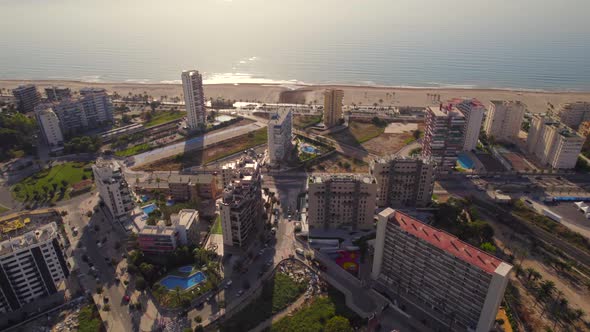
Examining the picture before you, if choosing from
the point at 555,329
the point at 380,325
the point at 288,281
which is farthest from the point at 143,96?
the point at 555,329

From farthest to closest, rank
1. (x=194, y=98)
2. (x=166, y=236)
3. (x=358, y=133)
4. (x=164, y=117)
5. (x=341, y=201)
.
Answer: (x=164, y=117)
(x=358, y=133)
(x=194, y=98)
(x=341, y=201)
(x=166, y=236)

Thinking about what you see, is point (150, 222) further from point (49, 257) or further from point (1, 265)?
point (1, 265)

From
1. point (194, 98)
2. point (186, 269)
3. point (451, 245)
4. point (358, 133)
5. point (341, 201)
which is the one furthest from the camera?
point (358, 133)

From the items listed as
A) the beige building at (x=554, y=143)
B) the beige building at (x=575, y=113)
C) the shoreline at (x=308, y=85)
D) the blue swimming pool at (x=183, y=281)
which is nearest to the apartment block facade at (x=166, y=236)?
the blue swimming pool at (x=183, y=281)

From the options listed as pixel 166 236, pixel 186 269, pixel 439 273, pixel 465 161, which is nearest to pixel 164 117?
pixel 166 236

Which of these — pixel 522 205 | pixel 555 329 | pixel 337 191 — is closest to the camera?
pixel 555 329

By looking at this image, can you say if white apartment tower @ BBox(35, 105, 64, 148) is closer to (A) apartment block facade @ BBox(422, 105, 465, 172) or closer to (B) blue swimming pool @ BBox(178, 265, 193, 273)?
(B) blue swimming pool @ BBox(178, 265, 193, 273)

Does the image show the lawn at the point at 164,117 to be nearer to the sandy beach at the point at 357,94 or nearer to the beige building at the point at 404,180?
the sandy beach at the point at 357,94

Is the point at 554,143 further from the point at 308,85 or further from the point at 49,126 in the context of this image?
the point at 49,126
